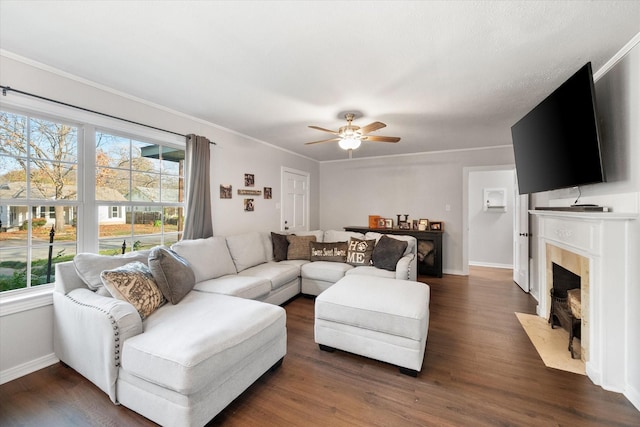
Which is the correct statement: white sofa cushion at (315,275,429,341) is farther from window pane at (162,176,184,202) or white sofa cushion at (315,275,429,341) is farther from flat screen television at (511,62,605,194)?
window pane at (162,176,184,202)

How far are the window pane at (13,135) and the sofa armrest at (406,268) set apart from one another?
12.5ft

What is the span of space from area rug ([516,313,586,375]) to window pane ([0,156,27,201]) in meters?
4.49

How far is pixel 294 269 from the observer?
370 centimetres

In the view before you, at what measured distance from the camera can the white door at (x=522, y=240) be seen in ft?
13.3

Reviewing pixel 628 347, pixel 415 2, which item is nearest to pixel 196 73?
pixel 415 2

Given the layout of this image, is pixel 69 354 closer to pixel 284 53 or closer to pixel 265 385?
pixel 265 385

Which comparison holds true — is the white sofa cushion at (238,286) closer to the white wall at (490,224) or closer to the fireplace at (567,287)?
the fireplace at (567,287)

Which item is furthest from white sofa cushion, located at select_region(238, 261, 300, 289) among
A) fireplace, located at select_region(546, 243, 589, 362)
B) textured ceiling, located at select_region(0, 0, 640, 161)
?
fireplace, located at select_region(546, 243, 589, 362)

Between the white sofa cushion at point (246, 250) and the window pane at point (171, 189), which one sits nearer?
the window pane at point (171, 189)

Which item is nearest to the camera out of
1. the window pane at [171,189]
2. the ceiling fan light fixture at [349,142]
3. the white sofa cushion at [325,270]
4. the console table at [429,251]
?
the ceiling fan light fixture at [349,142]

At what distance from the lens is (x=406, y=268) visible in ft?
11.1

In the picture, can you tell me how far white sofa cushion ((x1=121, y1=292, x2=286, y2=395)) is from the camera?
1456 mm

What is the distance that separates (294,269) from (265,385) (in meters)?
1.80

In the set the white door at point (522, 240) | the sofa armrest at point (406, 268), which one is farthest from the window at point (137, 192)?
the white door at point (522, 240)
